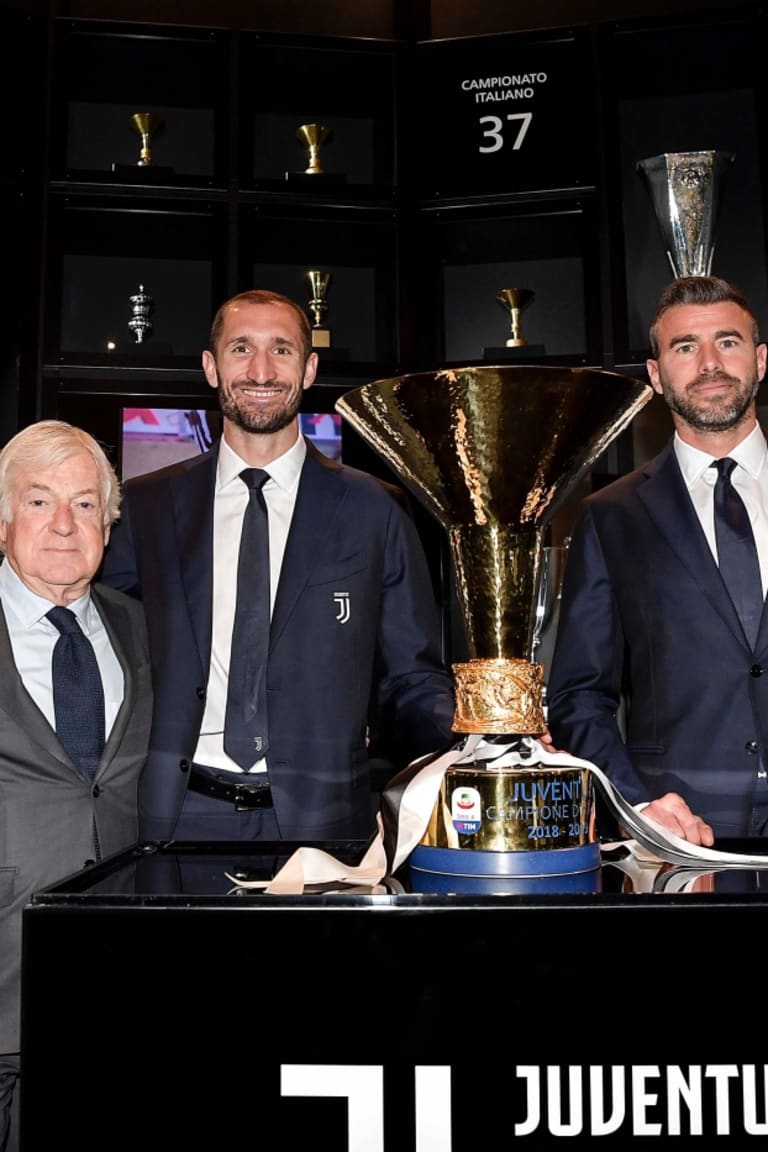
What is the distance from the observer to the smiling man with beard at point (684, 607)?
6.15ft

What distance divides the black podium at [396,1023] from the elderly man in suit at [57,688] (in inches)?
25.7

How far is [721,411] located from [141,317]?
6.80 ft

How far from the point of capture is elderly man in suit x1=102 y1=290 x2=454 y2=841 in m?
1.82

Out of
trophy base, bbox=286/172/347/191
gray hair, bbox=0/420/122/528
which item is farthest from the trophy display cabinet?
gray hair, bbox=0/420/122/528

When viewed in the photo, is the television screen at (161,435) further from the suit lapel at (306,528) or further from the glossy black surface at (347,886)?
the glossy black surface at (347,886)

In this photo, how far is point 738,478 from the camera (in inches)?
81.3

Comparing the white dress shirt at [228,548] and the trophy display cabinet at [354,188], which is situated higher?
the trophy display cabinet at [354,188]

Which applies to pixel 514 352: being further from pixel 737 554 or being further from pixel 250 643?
pixel 250 643

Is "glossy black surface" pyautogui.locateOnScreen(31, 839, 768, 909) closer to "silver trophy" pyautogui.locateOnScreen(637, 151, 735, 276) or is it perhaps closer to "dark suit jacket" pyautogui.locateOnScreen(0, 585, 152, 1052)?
"dark suit jacket" pyautogui.locateOnScreen(0, 585, 152, 1052)

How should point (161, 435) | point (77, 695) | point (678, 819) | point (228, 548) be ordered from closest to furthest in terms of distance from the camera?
1. point (678, 819)
2. point (77, 695)
3. point (228, 548)
4. point (161, 435)

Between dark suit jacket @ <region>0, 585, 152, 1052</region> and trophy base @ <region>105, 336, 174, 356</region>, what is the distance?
190cm

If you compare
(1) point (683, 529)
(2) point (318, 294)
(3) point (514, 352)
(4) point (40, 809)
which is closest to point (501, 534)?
(4) point (40, 809)

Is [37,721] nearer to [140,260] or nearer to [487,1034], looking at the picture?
[487,1034]

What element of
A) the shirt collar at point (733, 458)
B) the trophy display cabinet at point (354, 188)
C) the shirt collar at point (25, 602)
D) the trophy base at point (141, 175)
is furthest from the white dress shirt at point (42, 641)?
the trophy base at point (141, 175)
